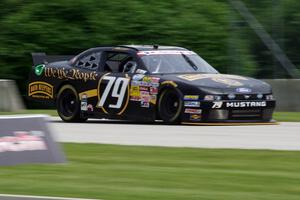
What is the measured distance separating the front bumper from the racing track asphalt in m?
0.23

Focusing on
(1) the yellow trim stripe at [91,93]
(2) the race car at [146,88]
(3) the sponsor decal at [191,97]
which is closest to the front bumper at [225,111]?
(2) the race car at [146,88]

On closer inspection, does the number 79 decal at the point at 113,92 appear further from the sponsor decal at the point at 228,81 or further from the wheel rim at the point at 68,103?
the sponsor decal at the point at 228,81

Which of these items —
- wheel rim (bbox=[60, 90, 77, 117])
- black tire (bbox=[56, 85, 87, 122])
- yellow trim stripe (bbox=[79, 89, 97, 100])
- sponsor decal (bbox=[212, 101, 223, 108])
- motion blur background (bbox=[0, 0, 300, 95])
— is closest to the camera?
sponsor decal (bbox=[212, 101, 223, 108])

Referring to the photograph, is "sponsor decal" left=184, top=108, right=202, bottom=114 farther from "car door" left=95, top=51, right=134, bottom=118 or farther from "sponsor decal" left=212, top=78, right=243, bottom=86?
"car door" left=95, top=51, right=134, bottom=118

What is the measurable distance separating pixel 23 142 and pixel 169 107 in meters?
6.26

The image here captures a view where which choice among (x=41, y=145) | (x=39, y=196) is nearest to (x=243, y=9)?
(x=41, y=145)

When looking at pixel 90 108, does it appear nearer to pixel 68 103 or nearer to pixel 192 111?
pixel 68 103

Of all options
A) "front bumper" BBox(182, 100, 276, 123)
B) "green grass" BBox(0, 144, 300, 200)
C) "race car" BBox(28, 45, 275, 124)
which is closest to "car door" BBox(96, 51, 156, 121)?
"race car" BBox(28, 45, 275, 124)

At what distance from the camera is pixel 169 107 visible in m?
16.5

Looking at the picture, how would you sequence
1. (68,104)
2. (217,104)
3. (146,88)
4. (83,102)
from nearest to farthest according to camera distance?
1. (217,104)
2. (146,88)
3. (83,102)
4. (68,104)

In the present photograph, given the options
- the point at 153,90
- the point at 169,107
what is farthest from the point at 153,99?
the point at 169,107

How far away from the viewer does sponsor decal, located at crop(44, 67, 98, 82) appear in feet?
58.1

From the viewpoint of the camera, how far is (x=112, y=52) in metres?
17.8

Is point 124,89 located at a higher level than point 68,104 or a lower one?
higher
